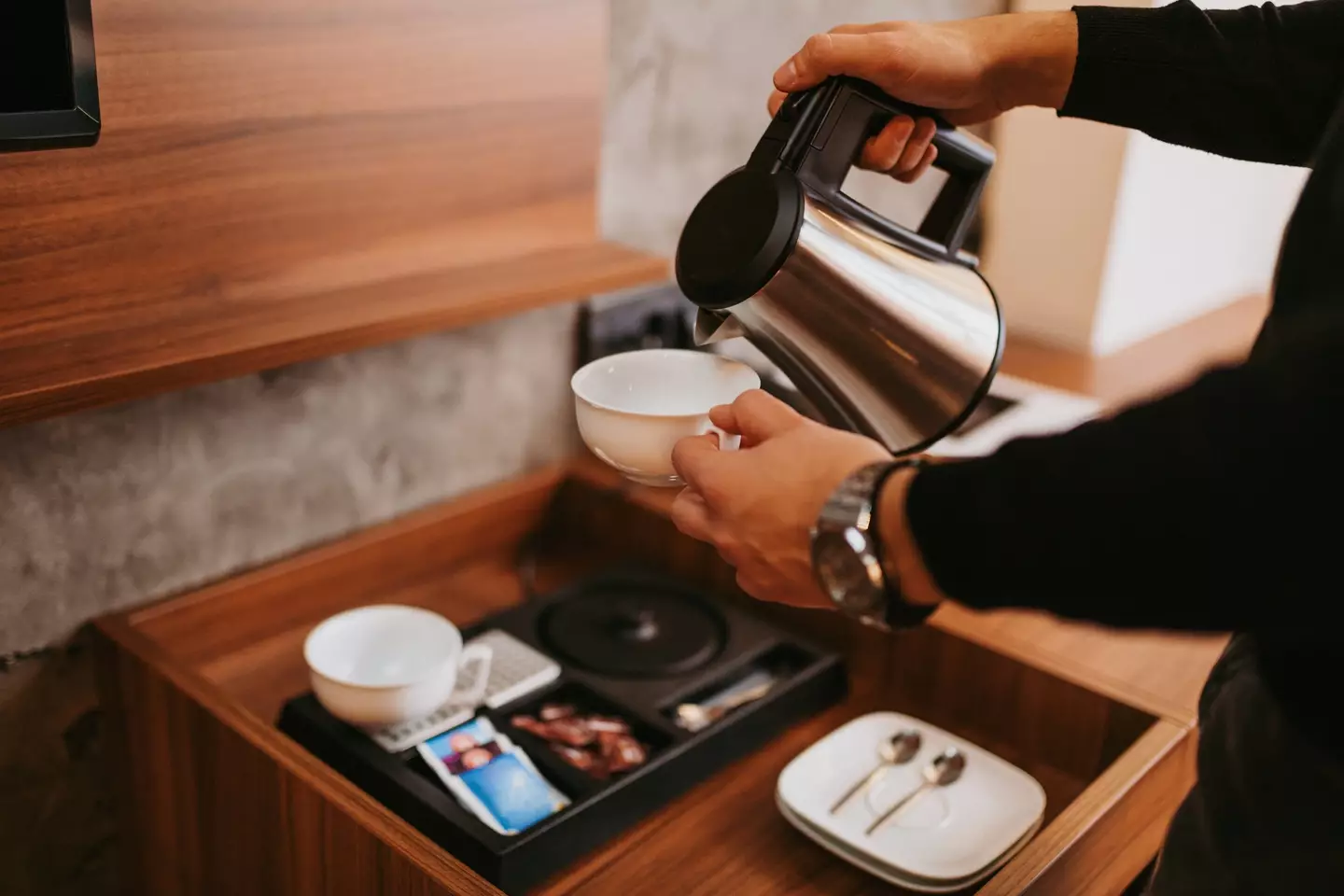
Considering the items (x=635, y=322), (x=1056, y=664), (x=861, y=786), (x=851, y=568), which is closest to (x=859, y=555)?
(x=851, y=568)

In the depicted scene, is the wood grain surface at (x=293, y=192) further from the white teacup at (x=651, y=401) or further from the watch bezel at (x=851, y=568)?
the watch bezel at (x=851, y=568)

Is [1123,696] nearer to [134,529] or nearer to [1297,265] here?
[1297,265]

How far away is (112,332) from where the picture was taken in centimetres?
95

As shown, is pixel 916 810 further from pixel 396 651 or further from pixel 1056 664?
pixel 396 651

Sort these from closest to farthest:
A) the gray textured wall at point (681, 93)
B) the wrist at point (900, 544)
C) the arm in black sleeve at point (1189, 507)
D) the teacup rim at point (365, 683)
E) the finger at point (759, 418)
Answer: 1. the arm in black sleeve at point (1189, 507)
2. the wrist at point (900, 544)
3. the finger at point (759, 418)
4. the teacup rim at point (365, 683)
5. the gray textured wall at point (681, 93)

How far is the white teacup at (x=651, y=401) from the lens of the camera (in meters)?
0.78

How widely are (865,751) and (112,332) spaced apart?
2.30 ft

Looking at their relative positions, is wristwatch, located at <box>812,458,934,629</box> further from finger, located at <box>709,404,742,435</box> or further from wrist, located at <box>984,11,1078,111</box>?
wrist, located at <box>984,11,1078,111</box>

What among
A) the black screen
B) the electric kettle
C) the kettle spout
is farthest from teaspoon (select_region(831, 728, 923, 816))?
the black screen

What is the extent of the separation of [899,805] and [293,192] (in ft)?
2.34

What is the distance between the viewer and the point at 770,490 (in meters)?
0.68

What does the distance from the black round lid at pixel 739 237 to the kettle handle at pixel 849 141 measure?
0.03 meters

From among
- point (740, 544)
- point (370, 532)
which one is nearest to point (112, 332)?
point (370, 532)

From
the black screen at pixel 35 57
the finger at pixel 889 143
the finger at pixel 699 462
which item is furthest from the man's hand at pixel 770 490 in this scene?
the black screen at pixel 35 57
